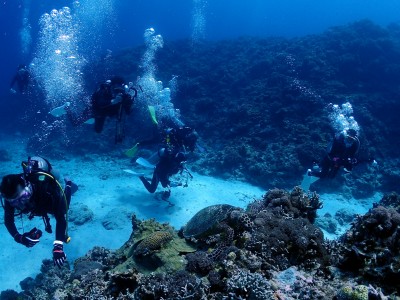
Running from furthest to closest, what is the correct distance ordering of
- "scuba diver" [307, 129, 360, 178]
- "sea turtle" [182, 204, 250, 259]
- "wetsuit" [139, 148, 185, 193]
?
"wetsuit" [139, 148, 185, 193] < "scuba diver" [307, 129, 360, 178] < "sea turtle" [182, 204, 250, 259]

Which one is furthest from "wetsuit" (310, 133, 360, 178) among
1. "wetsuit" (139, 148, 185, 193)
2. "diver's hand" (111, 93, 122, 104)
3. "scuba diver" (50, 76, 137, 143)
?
"diver's hand" (111, 93, 122, 104)

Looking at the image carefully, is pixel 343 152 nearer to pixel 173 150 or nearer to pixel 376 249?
pixel 173 150

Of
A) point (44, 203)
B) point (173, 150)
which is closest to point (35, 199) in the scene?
point (44, 203)

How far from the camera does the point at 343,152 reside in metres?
9.21

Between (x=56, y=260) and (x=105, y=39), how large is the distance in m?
118

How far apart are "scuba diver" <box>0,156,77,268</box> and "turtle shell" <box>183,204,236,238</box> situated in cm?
196

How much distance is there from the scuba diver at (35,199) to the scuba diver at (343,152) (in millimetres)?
7660

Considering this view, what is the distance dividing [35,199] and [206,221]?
8.65ft

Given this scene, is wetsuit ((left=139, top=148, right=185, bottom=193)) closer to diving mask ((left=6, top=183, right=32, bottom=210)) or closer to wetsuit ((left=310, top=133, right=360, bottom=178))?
wetsuit ((left=310, top=133, right=360, bottom=178))

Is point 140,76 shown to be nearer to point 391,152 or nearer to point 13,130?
point 13,130

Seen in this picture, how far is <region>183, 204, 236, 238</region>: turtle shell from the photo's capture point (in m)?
4.37

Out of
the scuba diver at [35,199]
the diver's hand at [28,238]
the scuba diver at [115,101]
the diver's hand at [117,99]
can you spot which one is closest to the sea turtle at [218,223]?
the scuba diver at [35,199]

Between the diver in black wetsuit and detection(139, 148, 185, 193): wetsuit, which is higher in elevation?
the diver in black wetsuit

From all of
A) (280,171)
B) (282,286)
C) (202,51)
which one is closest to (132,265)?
(282,286)
